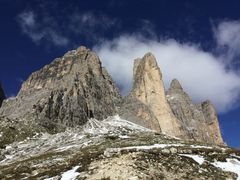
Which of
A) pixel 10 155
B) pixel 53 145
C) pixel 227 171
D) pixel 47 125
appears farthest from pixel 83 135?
pixel 227 171

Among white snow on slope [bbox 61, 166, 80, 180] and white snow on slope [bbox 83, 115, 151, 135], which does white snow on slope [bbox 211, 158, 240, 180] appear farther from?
white snow on slope [bbox 83, 115, 151, 135]

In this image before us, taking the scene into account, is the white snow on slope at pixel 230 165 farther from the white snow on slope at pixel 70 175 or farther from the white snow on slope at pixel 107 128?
the white snow on slope at pixel 107 128

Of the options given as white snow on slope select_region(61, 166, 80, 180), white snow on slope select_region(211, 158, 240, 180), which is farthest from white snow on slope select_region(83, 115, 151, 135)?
white snow on slope select_region(61, 166, 80, 180)

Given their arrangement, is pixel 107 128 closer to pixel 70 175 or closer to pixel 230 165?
pixel 230 165

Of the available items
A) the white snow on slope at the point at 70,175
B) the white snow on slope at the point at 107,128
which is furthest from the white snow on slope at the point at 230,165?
the white snow on slope at the point at 107,128

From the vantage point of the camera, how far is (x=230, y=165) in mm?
42469

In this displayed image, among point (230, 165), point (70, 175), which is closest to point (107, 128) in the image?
point (230, 165)

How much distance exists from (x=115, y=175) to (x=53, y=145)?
79230 mm

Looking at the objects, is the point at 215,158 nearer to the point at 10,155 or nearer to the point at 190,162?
the point at 190,162

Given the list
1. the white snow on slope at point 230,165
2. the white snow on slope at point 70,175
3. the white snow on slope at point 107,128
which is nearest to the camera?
the white snow on slope at point 70,175

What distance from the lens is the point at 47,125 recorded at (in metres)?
171

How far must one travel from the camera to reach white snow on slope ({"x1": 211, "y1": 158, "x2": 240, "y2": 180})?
131 ft

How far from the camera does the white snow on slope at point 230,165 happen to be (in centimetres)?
4003

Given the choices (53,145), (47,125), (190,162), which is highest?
(47,125)
